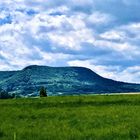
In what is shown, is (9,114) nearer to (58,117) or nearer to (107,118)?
(58,117)

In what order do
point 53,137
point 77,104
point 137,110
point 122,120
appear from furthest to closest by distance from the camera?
point 77,104 → point 137,110 → point 122,120 → point 53,137

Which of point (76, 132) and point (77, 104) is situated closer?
point (76, 132)

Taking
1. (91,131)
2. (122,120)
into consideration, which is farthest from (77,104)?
(91,131)

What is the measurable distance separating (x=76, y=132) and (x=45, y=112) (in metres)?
13.0

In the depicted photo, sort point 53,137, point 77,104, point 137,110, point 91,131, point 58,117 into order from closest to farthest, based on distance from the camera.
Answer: point 53,137
point 91,131
point 58,117
point 137,110
point 77,104

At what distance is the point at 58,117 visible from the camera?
35.2 m

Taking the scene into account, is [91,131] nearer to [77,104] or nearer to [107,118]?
[107,118]

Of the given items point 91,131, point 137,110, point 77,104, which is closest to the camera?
point 91,131

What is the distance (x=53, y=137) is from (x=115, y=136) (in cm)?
311

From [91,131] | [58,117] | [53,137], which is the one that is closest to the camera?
[53,137]

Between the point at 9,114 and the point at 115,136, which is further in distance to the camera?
the point at 9,114

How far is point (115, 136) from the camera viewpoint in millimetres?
25188

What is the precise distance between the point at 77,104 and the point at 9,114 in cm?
1090

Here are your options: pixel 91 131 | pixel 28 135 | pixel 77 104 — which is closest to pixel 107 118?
pixel 91 131
